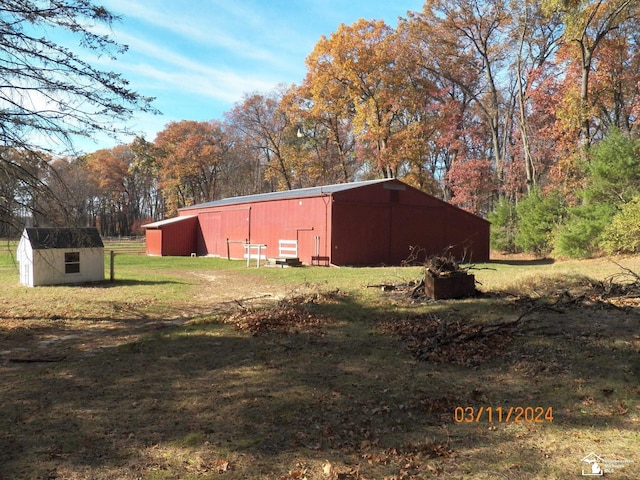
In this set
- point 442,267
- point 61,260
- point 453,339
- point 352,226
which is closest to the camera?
point 453,339

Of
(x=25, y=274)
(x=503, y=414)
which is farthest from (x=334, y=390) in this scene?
(x=25, y=274)

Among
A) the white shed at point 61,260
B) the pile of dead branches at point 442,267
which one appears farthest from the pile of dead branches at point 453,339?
the white shed at point 61,260

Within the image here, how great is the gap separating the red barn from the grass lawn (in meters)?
12.9

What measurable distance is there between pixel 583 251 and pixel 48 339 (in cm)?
2229

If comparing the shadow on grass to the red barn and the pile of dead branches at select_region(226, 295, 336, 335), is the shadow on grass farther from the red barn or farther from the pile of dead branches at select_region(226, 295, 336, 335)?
the red barn

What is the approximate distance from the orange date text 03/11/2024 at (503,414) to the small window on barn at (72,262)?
1349 centimetres

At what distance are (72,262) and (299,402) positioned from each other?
12446 mm

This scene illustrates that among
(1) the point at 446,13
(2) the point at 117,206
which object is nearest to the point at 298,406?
(1) the point at 446,13

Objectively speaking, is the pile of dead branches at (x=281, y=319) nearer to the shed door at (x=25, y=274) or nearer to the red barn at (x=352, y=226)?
the shed door at (x=25, y=274)

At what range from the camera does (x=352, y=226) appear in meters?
22.3

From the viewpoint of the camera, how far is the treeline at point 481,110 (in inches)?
929

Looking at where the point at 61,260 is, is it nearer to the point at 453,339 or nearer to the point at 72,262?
the point at 72,262

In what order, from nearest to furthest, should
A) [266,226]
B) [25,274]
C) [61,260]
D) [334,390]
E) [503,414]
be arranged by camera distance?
[503,414] < [334,390] < [25,274] < [61,260] < [266,226]

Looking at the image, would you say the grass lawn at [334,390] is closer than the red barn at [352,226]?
Yes
